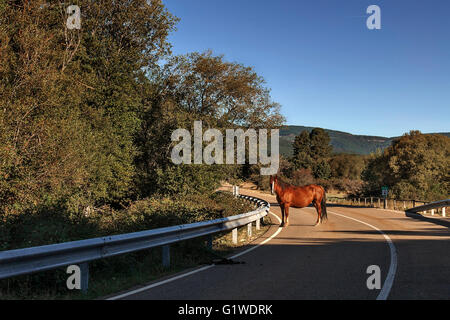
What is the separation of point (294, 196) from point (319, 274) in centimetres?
1062

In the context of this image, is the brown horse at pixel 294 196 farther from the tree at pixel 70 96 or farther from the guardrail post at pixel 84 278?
the guardrail post at pixel 84 278

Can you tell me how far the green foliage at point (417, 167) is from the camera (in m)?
49.8

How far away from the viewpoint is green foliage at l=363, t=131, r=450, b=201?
4978cm

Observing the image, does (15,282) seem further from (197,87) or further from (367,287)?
(197,87)

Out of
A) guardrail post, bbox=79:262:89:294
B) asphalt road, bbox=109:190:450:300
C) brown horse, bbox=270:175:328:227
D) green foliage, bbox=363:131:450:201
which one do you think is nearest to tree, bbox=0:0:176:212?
guardrail post, bbox=79:262:89:294

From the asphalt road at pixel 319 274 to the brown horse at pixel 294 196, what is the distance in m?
4.71

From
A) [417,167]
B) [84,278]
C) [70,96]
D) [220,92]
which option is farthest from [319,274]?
[417,167]

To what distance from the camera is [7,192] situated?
1590 centimetres

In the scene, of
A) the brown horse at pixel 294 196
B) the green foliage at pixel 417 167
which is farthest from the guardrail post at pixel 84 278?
the green foliage at pixel 417 167

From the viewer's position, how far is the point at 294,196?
60.7 ft

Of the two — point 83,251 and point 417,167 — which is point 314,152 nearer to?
point 417,167

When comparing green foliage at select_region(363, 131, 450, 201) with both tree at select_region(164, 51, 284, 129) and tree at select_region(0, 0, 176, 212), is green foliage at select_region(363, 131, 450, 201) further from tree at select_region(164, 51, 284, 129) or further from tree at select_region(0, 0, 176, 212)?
tree at select_region(0, 0, 176, 212)
